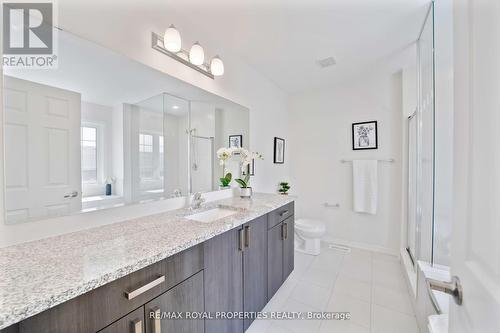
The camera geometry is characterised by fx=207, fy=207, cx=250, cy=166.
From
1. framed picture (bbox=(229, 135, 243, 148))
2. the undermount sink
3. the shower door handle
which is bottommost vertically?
the undermount sink

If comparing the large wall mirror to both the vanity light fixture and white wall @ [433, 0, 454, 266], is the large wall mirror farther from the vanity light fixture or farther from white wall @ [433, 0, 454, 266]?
white wall @ [433, 0, 454, 266]

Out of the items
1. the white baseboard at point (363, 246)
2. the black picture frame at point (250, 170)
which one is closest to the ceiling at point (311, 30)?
the black picture frame at point (250, 170)

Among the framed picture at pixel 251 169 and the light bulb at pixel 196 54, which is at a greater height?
the light bulb at pixel 196 54

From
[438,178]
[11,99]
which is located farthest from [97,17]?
[438,178]

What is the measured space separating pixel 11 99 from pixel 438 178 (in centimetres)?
247

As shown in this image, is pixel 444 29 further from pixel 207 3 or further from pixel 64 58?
pixel 64 58

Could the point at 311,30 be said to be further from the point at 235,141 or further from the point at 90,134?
the point at 90,134

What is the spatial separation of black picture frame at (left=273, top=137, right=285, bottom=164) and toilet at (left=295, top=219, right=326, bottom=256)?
930 mm

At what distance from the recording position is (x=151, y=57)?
139 centimetres

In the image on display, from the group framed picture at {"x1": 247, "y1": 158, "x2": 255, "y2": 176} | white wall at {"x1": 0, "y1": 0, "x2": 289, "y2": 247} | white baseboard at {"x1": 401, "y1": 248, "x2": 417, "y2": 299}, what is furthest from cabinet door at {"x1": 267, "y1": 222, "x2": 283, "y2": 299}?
white baseboard at {"x1": 401, "y1": 248, "x2": 417, "y2": 299}

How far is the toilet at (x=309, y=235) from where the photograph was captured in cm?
267

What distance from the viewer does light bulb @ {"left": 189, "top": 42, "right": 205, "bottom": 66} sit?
5.24ft

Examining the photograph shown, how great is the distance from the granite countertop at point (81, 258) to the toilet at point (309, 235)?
1.71 meters

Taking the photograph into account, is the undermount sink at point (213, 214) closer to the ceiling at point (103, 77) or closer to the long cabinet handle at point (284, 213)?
the long cabinet handle at point (284, 213)
